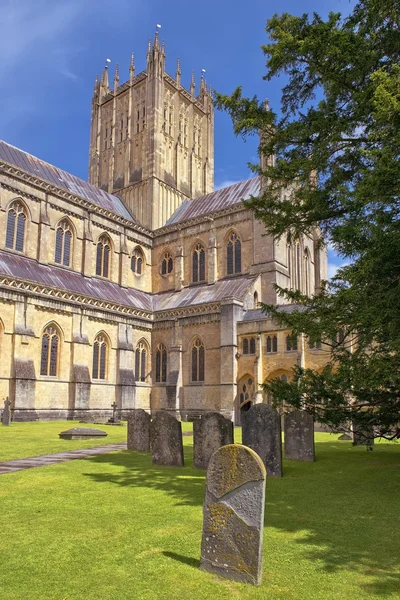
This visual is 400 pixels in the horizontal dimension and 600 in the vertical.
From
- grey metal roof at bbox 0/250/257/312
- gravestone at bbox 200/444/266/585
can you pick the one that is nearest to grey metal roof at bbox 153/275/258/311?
grey metal roof at bbox 0/250/257/312

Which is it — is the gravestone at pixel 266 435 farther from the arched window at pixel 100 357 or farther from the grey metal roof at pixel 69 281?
the arched window at pixel 100 357

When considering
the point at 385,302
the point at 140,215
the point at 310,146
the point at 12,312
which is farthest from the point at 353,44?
the point at 140,215

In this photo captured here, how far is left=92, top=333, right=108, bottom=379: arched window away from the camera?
29.4 m

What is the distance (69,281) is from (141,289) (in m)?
8.04

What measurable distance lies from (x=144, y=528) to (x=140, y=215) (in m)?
37.2

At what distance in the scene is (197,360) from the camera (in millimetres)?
30891

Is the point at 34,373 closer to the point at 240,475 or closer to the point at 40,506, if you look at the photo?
the point at 40,506

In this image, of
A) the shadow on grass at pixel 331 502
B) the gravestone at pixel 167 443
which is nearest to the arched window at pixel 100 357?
the shadow on grass at pixel 331 502

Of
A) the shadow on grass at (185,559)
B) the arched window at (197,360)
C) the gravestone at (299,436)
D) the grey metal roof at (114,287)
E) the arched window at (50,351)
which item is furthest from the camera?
the arched window at (197,360)

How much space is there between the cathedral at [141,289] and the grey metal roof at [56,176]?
0.14m

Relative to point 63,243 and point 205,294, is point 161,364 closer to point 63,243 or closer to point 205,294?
point 205,294

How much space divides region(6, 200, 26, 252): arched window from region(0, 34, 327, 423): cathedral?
6 centimetres

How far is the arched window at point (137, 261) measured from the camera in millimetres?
37281

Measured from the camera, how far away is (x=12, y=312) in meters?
24.9
